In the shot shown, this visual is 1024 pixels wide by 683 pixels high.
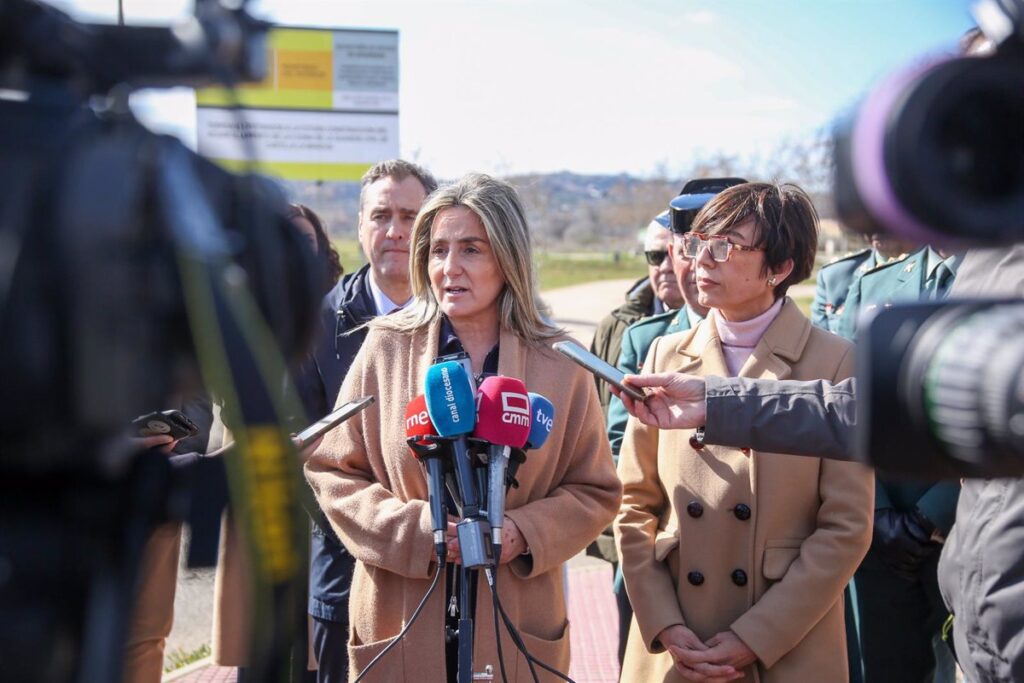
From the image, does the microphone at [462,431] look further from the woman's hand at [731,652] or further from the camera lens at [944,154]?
the camera lens at [944,154]

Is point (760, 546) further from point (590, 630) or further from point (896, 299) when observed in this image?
point (590, 630)

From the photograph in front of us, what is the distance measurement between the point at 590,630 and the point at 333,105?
744cm

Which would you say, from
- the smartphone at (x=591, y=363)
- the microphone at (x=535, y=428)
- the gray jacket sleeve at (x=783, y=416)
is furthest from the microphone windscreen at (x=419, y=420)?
the gray jacket sleeve at (x=783, y=416)

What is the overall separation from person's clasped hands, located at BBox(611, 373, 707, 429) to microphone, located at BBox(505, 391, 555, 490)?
0.74 ft

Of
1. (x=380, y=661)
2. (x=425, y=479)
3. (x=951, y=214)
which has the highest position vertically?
(x=951, y=214)

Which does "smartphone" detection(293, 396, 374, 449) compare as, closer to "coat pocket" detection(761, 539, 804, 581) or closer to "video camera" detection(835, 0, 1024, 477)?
"video camera" detection(835, 0, 1024, 477)

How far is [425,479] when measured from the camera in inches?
128

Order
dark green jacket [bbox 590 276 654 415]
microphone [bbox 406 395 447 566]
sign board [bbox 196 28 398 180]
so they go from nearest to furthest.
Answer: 1. microphone [bbox 406 395 447 566]
2. dark green jacket [bbox 590 276 654 415]
3. sign board [bbox 196 28 398 180]

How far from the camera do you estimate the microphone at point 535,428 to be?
2676mm

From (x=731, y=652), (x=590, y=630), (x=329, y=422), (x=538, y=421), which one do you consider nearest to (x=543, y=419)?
(x=538, y=421)

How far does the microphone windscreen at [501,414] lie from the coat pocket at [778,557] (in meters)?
1.09

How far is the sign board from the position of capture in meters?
11.8

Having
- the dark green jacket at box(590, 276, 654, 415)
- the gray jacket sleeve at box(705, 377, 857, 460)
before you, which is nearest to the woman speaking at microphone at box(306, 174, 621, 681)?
the gray jacket sleeve at box(705, 377, 857, 460)

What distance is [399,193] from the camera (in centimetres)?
475
